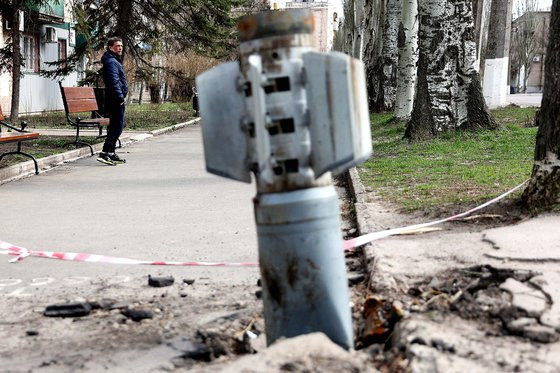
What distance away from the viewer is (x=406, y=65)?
2148 cm

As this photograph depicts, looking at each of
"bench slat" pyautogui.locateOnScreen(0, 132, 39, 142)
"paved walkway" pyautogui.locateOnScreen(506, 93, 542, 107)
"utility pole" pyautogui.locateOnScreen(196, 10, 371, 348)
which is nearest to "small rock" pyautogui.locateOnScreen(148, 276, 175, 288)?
"utility pole" pyautogui.locateOnScreen(196, 10, 371, 348)

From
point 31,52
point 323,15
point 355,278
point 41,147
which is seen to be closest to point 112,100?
point 41,147

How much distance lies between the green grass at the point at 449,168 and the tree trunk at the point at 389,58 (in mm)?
10619

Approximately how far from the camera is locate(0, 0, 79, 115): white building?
34531 mm

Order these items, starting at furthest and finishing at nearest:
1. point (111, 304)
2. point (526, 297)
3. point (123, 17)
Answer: point (123, 17) → point (111, 304) → point (526, 297)

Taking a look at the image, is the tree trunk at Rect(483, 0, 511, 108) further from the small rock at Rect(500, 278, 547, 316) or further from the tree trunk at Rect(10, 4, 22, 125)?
the small rock at Rect(500, 278, 547, 316)

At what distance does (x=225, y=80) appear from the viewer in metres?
3.74

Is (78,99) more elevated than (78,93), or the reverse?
(78,93)

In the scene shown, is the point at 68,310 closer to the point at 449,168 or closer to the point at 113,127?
the point at 449,168

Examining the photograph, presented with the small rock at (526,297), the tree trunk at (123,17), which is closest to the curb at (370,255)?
the small rock at (526,297)

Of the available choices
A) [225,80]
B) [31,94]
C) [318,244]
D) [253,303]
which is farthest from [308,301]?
[31,94]

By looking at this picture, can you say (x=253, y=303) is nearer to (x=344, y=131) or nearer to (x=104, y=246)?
(x=344, y=131)

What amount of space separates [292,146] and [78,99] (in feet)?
50.6

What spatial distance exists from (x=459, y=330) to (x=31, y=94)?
1326 inches
